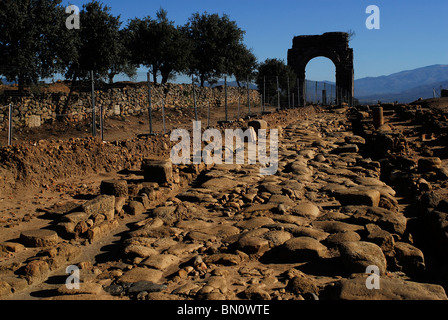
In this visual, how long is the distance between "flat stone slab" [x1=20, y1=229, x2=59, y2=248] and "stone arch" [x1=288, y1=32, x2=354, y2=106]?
1637 inches

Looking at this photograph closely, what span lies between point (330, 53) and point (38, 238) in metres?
43.8

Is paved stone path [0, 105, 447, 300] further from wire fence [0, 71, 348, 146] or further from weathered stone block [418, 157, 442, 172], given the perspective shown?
wire fence [0, 71, 348, 146]

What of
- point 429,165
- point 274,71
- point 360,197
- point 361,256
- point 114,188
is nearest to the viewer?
point 361,256

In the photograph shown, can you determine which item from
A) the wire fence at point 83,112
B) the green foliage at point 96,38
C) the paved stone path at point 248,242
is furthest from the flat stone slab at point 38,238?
the green foliage at point 96,38

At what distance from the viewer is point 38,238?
558 cm

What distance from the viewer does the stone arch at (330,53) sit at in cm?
4541

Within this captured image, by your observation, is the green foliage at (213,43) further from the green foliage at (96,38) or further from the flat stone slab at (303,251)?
the flat stone slab at (303,251)

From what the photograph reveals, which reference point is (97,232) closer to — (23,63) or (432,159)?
(432,159)

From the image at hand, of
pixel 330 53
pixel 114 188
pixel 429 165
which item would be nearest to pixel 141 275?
pixel 114 188

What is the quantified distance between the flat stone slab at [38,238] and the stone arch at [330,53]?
41.6 m

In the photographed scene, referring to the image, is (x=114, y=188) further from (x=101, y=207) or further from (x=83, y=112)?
(x=83, y=112)

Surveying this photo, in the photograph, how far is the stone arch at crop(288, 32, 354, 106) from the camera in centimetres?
4541

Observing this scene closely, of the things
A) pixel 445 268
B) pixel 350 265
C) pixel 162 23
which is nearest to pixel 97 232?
pixel 350 265

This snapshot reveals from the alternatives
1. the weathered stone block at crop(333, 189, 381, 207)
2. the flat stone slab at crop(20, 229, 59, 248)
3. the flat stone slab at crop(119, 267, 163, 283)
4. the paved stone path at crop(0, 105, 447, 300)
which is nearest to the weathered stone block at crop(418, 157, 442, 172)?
the paved stone path at crop(0, 105, 447, 300)
